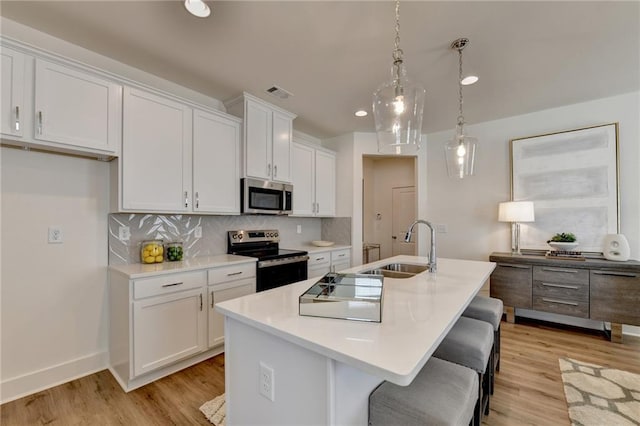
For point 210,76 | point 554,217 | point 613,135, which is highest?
point 210,76

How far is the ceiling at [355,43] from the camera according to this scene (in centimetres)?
180

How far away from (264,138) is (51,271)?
2194mm

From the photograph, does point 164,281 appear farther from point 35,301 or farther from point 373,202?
point 373,202

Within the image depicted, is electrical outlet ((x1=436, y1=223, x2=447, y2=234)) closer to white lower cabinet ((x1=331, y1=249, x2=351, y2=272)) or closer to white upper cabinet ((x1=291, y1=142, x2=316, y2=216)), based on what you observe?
white lower cabinet ((x1=331, y1=249, x2=351, y2=272))

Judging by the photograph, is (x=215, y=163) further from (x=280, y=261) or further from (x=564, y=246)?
(x=564, y=246)

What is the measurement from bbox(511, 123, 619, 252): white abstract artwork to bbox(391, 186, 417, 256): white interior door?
2142 millimetres

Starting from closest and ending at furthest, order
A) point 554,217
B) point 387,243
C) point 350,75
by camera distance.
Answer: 1. point 350,75
2. point 554,217
3. point 387,243

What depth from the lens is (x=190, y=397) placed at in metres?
1.99

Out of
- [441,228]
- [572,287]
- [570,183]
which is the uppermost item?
[570,183]

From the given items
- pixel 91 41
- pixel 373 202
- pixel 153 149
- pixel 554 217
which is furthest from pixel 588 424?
pixel 373 202

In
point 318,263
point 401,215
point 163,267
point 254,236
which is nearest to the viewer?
point 163,267

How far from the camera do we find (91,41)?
213 centimetres

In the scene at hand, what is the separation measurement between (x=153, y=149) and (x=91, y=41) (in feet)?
2.86

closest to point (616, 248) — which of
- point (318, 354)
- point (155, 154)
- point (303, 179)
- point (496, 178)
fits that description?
point (496, 178)
